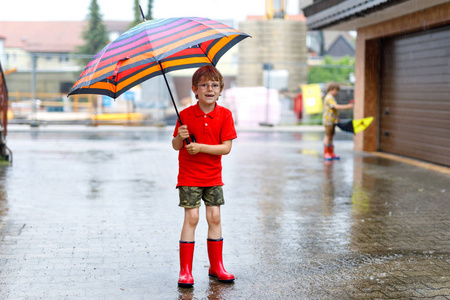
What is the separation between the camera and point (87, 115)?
89.2 ft

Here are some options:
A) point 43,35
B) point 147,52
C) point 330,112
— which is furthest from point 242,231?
point 43,35

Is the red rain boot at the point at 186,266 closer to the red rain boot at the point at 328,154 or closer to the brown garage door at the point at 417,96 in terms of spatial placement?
the brown garage door at the point at 417,96

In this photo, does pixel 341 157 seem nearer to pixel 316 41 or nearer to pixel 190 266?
pixel 190 266

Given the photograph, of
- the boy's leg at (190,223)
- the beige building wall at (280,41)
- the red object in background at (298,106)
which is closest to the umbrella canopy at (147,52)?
the boy's leg at (190,223)

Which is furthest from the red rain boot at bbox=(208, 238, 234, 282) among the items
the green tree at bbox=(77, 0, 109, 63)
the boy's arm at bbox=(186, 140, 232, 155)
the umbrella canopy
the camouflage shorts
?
the green tree at bbox=(77, 0, 109, 63)

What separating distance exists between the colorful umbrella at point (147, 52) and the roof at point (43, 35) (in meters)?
65.8

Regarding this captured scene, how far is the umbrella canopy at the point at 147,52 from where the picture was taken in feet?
14.8

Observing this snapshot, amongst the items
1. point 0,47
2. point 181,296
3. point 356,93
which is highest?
point 0,47

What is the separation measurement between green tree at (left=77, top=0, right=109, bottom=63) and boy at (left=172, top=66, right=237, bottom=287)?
4962 cm

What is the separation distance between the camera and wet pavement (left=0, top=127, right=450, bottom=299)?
16.0ft

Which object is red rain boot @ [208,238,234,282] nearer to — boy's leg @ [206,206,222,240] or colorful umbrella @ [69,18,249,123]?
boy's leg @ [206,206,222,240]

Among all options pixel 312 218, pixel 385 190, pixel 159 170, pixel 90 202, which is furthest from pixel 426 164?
pixel 90 202

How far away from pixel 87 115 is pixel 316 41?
160 feet

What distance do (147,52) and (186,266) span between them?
61.5 inches
